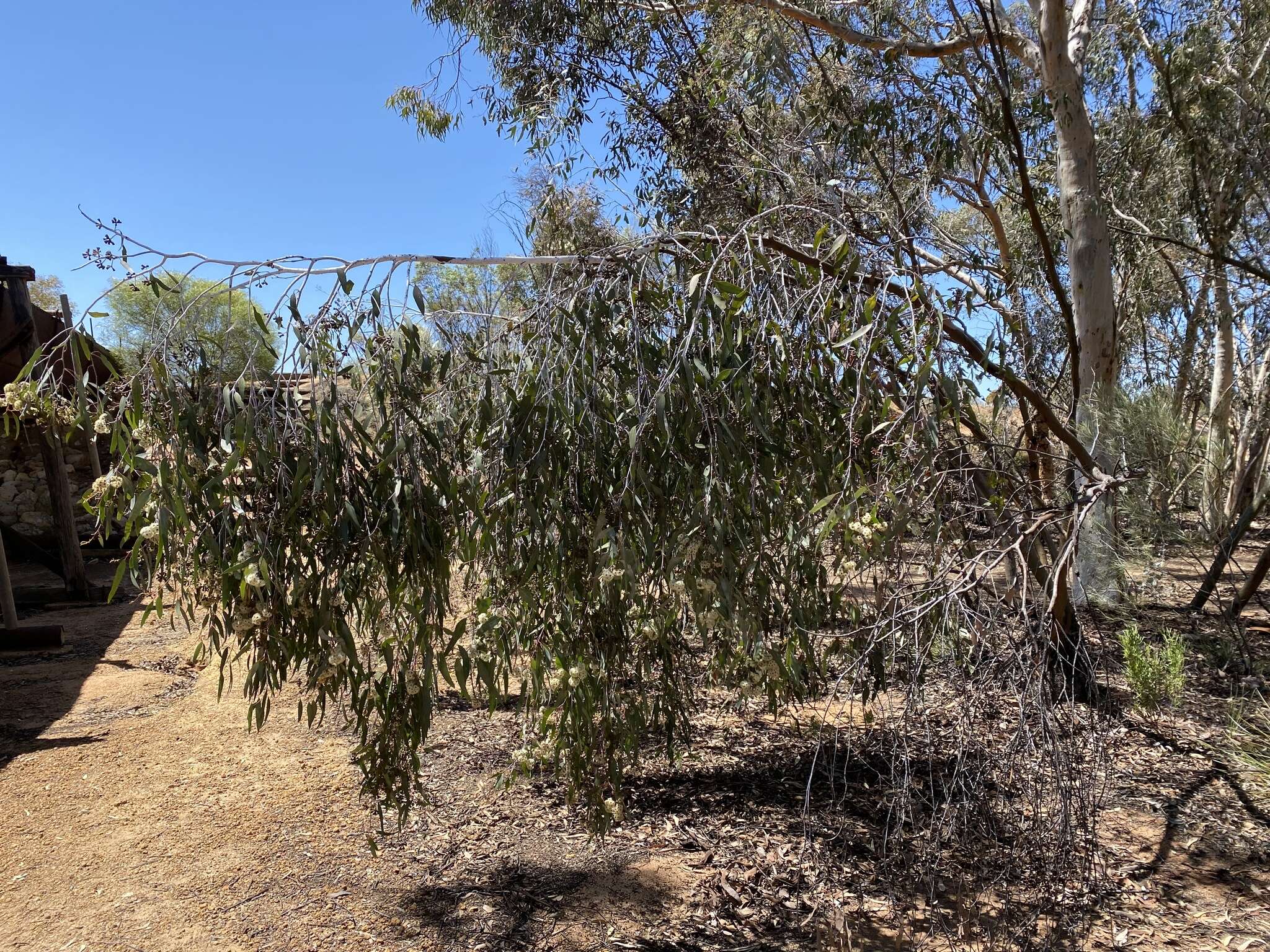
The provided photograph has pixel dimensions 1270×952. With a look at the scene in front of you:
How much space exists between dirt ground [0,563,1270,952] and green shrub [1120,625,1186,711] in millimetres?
204

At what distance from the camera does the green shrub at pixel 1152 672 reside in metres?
5.50

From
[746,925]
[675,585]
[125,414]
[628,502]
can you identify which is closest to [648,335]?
[628,502]

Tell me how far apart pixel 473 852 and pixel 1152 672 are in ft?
14.2

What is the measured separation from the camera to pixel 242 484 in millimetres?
2645

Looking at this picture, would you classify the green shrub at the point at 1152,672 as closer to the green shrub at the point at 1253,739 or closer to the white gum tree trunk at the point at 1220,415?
the green shrub at the point at 1253,739

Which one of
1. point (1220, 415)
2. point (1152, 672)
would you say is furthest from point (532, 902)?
point (1220, 415)

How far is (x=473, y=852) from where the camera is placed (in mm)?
Result: 4180

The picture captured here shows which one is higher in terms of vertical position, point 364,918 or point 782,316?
point 782,316

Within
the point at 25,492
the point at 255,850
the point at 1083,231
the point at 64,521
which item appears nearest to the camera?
the point at 255,850

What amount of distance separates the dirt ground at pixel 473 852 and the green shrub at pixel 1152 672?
0.67 feet

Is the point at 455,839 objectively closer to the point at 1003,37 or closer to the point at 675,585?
the point at 675,585

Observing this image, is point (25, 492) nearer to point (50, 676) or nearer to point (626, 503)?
point (50, 676)

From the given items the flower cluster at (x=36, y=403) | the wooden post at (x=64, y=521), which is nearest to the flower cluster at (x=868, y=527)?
the flower cluster at (x=36, y=403)

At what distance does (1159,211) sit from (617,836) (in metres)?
8.78
